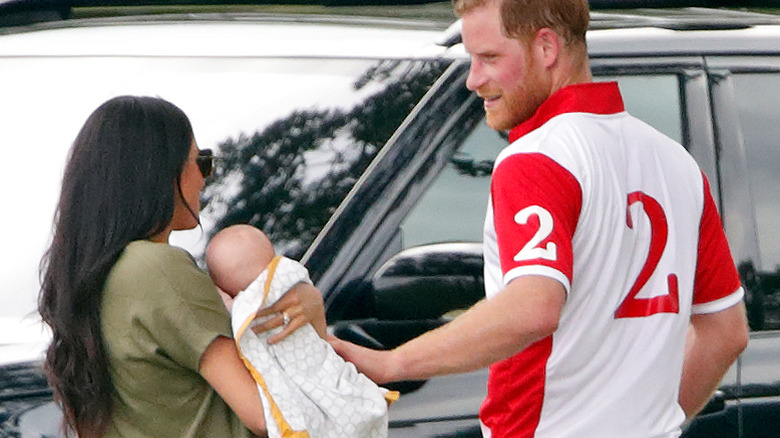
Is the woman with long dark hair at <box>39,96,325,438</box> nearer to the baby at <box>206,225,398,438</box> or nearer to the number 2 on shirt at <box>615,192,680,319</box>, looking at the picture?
the baby at <box>206,225,398,438</box>

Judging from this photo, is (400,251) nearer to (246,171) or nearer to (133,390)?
(246,171)

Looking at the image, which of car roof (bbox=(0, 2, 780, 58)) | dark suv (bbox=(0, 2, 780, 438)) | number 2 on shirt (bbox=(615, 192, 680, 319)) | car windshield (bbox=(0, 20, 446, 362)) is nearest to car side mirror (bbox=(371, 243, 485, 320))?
dark suv (bbox=(0, 2, 780, 438))

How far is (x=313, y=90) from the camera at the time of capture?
10.3ft

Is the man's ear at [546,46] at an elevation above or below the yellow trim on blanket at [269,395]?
above

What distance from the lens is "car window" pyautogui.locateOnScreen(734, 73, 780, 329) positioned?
3.18 metres

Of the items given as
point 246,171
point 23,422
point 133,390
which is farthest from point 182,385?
point 246,171

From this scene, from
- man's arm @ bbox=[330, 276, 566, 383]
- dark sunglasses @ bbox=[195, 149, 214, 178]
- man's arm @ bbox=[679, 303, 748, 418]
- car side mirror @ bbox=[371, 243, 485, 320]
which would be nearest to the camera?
man's arm @ bbox=[330, 276, 566, 383]

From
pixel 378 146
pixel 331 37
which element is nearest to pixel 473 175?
pixel 378 146

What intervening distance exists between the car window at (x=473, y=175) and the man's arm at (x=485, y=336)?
65 centimetres

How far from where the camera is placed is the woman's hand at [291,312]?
7.59ft

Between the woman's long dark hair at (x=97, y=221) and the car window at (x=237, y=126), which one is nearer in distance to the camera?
the woman's long dark hair at (x=97, y=221)

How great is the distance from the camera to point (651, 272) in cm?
242

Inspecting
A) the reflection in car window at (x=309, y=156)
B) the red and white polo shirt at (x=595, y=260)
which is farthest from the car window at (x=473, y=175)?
the red and white polo shirt at (x=595, y=260)

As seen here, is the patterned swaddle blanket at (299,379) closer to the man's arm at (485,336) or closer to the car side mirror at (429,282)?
the man's arm at (485,336)
